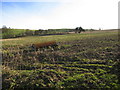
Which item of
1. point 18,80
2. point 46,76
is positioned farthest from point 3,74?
point 46,76

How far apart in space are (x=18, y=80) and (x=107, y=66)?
6726 millimetres

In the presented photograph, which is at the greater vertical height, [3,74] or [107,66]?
[107,66]

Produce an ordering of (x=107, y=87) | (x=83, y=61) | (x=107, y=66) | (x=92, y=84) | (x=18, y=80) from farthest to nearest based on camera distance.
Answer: (x=83, y=61), (x=107, y=66), (x=18, y=80), (x=92, y=84), (x=107, y=87)

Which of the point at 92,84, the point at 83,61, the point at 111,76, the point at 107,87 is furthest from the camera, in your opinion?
the point at 83,61

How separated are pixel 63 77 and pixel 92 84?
6.20 ft

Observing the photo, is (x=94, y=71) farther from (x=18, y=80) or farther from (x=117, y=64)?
(x=18, y=80)

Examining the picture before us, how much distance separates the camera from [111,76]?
6.04 meters

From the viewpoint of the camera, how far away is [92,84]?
5.58 meters

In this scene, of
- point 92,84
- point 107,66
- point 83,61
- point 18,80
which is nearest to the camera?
point 92,84

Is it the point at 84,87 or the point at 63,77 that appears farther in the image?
the point at 63,77

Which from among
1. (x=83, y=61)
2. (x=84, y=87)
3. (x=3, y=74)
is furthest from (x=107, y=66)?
(x=3, y=74)

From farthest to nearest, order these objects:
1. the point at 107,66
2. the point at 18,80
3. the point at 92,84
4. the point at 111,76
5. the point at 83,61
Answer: the point at 83,61, the point at 107,66, the point at 18,80, the point at 111,76, the point at 92,84

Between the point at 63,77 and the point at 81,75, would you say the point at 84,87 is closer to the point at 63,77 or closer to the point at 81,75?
the point at 81,75

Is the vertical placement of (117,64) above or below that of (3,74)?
above
